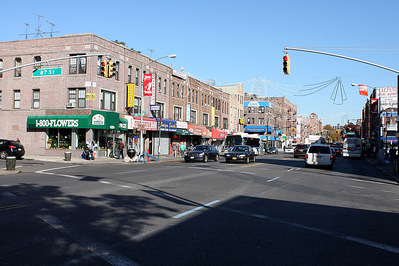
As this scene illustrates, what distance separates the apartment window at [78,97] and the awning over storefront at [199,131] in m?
19.5

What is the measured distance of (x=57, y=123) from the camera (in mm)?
32375

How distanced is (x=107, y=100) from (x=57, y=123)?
5.04 meters

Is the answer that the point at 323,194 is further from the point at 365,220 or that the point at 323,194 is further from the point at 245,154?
the point at 245,154

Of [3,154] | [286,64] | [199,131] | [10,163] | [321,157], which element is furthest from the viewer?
[199,131]

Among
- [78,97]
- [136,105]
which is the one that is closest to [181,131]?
[136,105]

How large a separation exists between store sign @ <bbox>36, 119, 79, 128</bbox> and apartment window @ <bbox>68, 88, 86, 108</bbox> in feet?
5.75

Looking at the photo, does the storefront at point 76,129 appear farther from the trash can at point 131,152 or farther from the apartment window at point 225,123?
the apartment window at point 225,123

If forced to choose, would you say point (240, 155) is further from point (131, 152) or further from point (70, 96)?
point (70, 96)

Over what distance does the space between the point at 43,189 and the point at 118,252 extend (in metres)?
7.66

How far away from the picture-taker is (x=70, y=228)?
682 centimetres

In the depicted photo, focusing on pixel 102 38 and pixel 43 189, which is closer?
pixel 43 189

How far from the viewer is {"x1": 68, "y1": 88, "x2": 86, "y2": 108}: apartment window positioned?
32562 millimetres

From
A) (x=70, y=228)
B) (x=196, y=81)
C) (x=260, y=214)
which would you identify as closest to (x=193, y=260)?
(x=70, y=228)

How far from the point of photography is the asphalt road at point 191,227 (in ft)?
17.6
